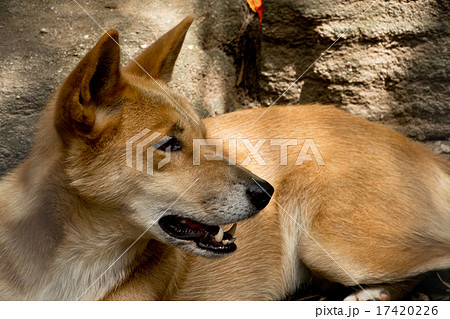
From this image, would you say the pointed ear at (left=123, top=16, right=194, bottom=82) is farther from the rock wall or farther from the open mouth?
the rock wall

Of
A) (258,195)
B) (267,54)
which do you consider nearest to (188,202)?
(258,195)

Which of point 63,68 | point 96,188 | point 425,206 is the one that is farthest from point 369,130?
point 63,68

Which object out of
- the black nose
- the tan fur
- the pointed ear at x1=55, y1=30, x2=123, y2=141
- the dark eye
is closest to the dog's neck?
the tan fur

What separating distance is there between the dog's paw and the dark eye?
157 cm

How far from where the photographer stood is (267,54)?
5152mm

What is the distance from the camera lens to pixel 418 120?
5.08 meters

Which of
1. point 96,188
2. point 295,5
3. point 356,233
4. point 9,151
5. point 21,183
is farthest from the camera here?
point 295,5

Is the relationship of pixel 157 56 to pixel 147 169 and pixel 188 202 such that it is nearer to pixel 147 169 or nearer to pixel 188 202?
pixel 147 169

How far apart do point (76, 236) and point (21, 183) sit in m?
0.46

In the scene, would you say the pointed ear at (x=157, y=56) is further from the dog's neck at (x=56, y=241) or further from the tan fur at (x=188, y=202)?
the dog's neck at (x=56, y=241)

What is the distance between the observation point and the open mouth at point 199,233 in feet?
9.89

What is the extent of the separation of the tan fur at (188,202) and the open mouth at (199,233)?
0.05 m

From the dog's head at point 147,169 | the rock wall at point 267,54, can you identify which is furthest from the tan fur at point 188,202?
the rock wall at point 267,54

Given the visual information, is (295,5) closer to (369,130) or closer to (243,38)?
(243,38)
